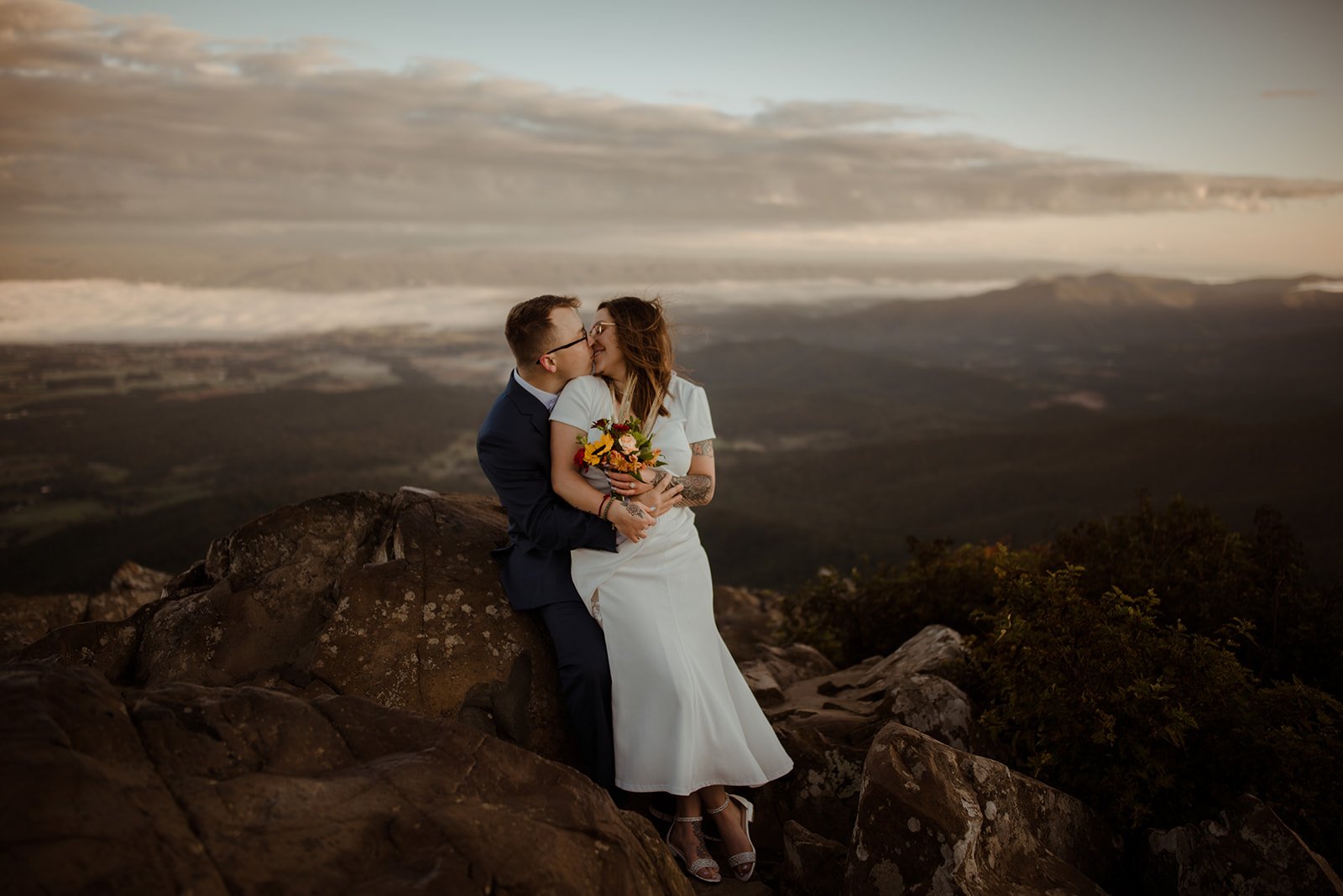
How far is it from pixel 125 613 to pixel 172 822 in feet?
37.7

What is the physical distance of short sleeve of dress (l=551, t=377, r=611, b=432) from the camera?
6.04 meters

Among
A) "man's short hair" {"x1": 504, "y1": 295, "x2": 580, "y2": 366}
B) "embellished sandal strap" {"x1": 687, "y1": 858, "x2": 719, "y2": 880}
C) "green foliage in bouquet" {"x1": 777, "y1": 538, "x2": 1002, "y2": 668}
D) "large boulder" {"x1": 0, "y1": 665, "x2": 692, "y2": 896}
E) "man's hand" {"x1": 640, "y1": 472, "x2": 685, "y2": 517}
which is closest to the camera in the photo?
"large boulder" {"x1": 0, "y1": 665, "x2": 692, "y2": 896}

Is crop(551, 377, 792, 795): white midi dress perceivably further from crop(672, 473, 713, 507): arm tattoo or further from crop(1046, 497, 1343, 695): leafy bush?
crop(1046, 497, 1343, 695): leafy bush

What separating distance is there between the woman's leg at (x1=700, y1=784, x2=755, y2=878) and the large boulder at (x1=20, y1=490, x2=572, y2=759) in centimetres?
128

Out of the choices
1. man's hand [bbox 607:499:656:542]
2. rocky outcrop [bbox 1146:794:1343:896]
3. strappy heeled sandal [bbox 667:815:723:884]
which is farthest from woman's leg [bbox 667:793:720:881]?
rocky outcrop [bbox 1146:794:1343:896]

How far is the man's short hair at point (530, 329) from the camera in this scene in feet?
20.5

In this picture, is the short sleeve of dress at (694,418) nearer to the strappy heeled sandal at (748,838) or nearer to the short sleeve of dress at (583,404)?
the short sleeve of dress at (583,404)

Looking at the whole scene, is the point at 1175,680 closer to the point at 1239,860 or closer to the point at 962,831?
the point at 1239,860

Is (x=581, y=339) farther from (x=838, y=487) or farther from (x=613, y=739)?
(x=838, y=487)

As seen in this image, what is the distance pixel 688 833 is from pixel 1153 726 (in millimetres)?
Answer: 3705

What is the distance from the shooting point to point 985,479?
490 ft

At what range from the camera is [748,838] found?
5.93 meters

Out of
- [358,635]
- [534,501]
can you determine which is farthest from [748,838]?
[358,635]

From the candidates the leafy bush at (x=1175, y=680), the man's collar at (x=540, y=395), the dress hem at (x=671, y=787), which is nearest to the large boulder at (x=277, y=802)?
the dress hem at (x=671, y=787)
